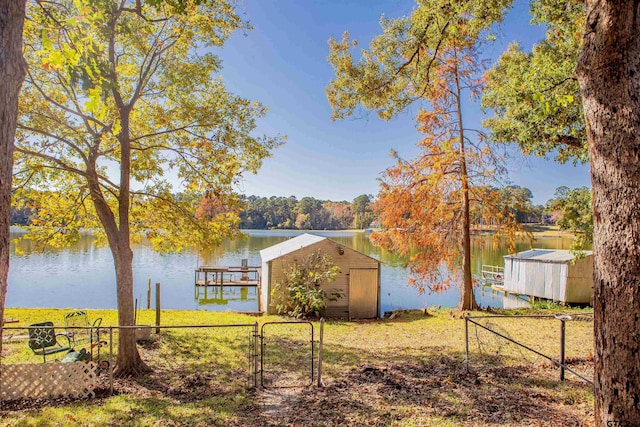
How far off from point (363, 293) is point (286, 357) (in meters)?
7.19

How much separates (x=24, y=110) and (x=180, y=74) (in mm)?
2935

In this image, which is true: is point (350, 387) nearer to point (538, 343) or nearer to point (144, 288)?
point (538, 343)

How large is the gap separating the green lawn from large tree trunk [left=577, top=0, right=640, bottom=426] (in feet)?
6.33

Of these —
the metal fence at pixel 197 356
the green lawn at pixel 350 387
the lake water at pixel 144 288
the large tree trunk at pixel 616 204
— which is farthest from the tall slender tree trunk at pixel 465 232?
the large tree trunk at pixel 616 204

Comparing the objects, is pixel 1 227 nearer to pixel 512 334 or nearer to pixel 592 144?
pixel 592 144

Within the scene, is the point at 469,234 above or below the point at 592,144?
below

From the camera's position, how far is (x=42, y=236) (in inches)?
289

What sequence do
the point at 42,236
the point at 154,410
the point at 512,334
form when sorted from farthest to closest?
1. the point at 512,334
2. the point at 42,236
3. the point at 154,410

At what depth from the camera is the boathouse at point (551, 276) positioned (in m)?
19.8

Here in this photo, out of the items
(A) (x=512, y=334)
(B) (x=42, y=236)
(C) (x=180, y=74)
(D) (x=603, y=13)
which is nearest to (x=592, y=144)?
(D) (x=603, y=13)

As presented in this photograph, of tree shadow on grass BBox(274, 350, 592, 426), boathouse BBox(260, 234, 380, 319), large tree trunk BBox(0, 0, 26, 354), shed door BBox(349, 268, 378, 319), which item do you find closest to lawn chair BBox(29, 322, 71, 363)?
tree shadow on grass BBox(274, 350, 592, 426)

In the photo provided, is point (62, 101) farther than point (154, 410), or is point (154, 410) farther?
point (62, 101)

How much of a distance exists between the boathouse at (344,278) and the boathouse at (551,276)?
10.7m

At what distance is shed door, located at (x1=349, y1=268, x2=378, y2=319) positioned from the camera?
48.4ft
